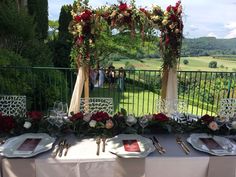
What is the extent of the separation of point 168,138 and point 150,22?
1.95 metres

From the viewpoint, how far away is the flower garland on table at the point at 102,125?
2.39 m

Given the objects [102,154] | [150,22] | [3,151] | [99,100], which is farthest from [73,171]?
[150,22]

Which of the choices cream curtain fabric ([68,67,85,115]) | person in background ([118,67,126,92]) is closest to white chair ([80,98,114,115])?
cream curtain fabric ([68,67,85,115])

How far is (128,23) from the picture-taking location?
150 inches

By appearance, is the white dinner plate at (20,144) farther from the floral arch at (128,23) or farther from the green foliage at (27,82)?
the green foliage at (27,82)

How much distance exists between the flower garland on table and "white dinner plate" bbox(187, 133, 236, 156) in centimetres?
11

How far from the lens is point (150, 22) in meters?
3.79

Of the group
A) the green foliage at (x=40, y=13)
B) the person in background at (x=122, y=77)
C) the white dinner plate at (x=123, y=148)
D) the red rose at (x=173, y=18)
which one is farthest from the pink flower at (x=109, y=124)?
the green foliage at (x=40, y=13)

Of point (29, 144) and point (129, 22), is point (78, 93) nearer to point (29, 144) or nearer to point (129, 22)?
point (129, 22)

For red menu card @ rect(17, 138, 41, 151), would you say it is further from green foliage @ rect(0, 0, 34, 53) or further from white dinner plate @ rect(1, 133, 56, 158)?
green foliage @ rect(0, 0, 34, 53)

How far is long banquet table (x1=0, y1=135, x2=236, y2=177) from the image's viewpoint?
1.98 meters

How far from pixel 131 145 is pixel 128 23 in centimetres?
212

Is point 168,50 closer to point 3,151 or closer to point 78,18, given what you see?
point 78,18

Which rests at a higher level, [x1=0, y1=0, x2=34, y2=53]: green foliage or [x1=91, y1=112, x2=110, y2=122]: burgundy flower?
[x1=0, y1=0, x2=34, y2=53]: green foliage
